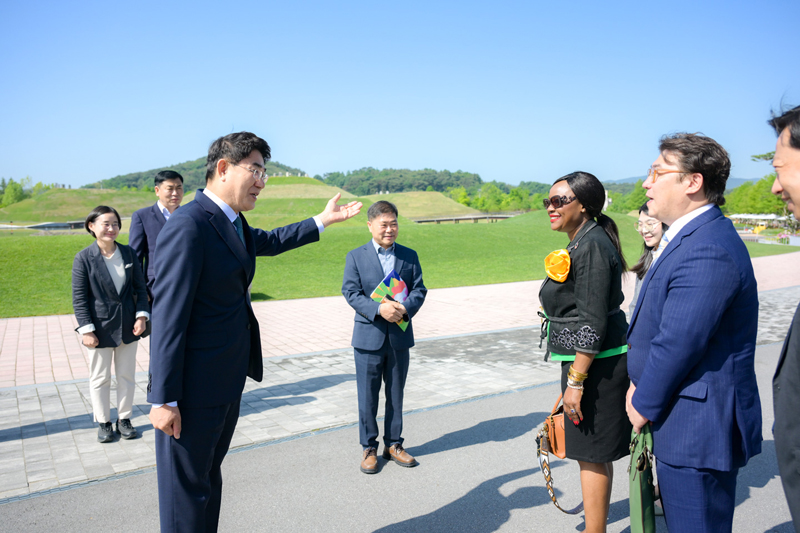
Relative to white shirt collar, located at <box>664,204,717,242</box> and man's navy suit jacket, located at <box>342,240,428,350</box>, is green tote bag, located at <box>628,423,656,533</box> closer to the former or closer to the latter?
white shirt collar, located at <box>664,204,717,242</box>

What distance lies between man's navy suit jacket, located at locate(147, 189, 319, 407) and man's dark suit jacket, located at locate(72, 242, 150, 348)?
2.96 m

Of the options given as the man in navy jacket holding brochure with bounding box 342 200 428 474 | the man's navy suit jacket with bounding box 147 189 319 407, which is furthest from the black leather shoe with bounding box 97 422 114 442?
the man's navy suit jacket with bounding box 147 189 319 407

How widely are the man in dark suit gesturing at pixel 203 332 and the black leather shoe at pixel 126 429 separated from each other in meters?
2.57

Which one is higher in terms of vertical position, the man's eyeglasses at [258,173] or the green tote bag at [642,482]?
the man's eyeglasses at [258,173]

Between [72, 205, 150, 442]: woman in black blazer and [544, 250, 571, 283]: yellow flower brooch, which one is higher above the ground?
[544, 250, 571, 283]: yellow flower brooch

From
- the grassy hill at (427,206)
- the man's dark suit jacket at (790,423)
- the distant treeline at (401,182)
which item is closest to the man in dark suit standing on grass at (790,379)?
the man's dark suit jacket at (790,423)

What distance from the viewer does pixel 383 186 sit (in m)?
180

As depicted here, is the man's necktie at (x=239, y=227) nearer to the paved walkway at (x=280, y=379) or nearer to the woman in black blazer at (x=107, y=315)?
the paved walkway at (x=280, y=379)

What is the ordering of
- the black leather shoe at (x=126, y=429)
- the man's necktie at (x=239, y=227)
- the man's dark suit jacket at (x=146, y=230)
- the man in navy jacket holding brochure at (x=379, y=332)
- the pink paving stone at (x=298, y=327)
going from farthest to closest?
1. the pink paving stone at (x=298, y=327)
2. the man's dark suit jacket at (x=146, y=230)
3. the black leather shoe at (x=126, y=429)
4. the man in navy jacket holding brochure at (x=379, y=332)
5. the man's necktie at (x=239, y=227)

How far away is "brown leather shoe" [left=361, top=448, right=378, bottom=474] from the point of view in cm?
430

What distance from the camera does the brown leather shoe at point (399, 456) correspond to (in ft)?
14.5

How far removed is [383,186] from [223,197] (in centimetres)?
17959

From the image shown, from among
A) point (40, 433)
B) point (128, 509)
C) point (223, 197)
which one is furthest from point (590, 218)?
point (40, 433)

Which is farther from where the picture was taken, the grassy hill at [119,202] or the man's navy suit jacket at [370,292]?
the grassy hill at [119,202]
